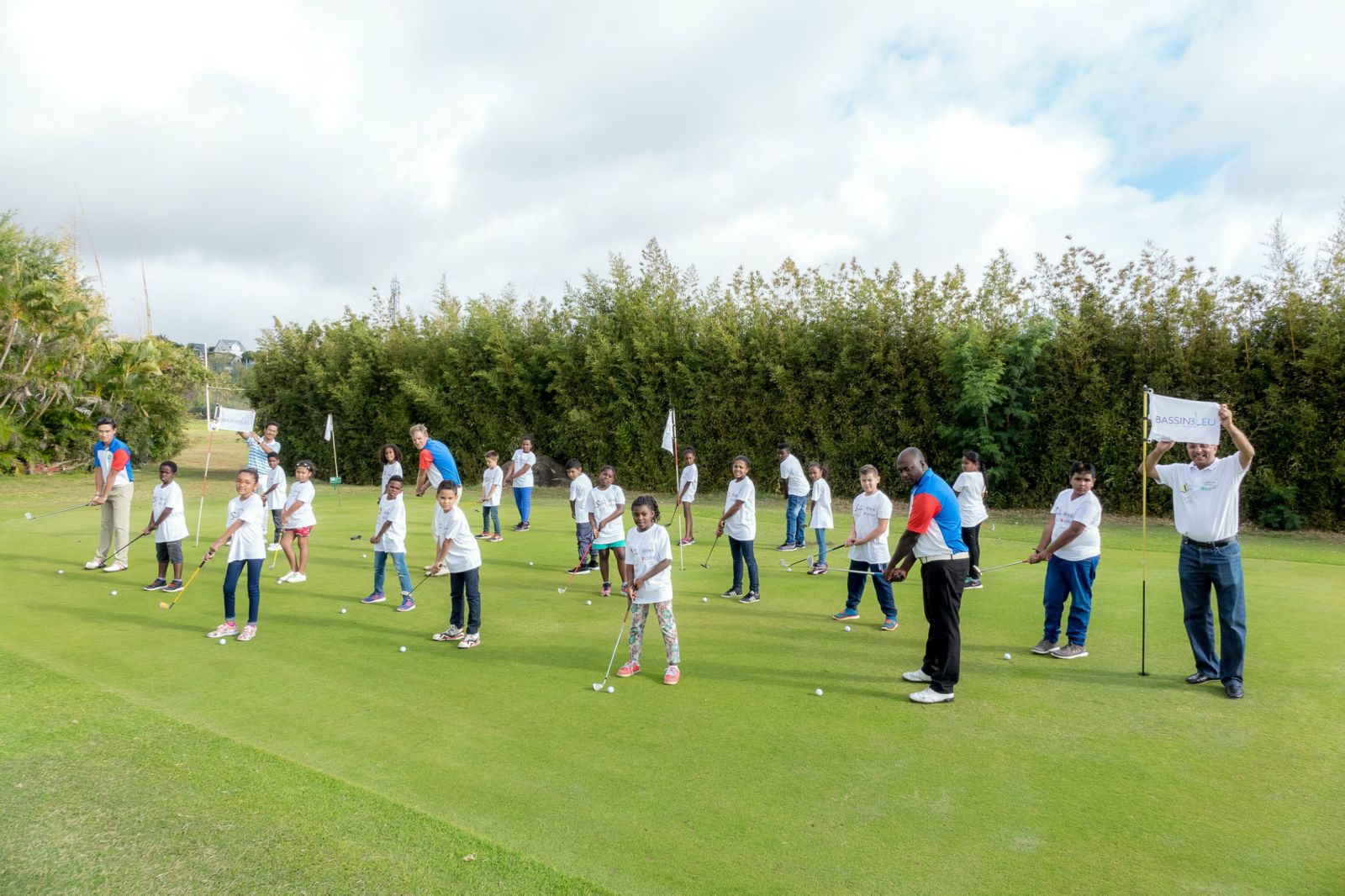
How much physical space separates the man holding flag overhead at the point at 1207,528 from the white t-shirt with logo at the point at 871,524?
2.69 metres

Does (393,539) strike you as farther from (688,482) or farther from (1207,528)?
(1207,528)

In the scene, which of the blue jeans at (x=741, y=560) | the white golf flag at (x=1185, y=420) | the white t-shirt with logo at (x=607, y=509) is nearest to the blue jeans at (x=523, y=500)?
the white t-shirt with logo at (x=607, y=509)

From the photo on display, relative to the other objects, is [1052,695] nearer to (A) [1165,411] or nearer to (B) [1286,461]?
(A) [1165,411]

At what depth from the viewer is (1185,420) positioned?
22.0 ft

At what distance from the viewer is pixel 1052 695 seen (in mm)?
6492

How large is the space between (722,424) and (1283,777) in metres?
16.6

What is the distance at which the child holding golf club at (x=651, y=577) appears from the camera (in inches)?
267

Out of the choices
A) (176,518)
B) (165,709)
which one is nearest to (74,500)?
(176,518)

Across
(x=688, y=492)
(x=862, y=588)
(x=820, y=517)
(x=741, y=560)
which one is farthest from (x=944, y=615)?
(x=688, y=492)

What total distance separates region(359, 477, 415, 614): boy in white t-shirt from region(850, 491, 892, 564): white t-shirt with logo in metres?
5.28

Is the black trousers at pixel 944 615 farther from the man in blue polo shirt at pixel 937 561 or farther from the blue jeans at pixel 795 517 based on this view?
the blue jeans at pixel 795 517

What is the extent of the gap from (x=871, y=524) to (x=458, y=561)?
4388 mm

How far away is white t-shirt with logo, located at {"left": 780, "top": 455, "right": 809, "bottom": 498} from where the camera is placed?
13555 millimetres

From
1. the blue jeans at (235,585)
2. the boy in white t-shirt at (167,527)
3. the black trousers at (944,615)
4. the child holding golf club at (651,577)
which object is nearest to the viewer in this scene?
the black trousers at (944,615)
